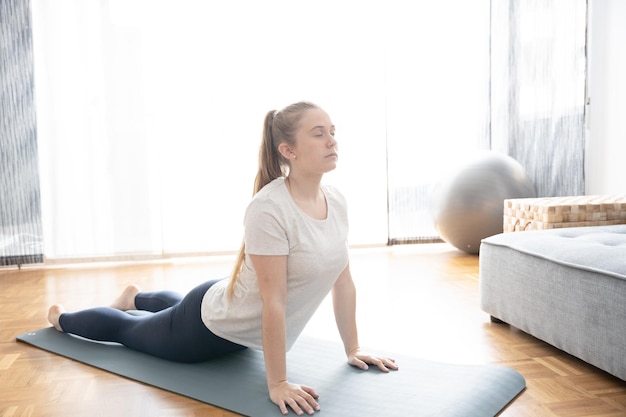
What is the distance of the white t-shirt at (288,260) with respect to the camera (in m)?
1.56

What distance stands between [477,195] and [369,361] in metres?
2.16

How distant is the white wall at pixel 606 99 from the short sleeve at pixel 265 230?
2828 millimetres

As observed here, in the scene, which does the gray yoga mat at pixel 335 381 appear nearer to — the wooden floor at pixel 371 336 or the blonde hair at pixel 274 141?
the wooden floor at pixel 371 336

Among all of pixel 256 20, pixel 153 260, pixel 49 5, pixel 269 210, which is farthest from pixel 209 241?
pixel 269 210

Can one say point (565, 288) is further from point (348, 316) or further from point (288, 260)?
point (288, 260)

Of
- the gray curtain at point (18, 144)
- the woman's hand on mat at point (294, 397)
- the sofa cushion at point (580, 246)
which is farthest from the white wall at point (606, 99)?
the gray curtain at point (18, 144)

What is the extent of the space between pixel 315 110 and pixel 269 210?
0.94ft

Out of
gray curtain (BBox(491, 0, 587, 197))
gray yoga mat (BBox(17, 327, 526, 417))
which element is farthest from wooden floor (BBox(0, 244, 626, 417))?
gray curtain (BBox(491, 0, 587, 197))

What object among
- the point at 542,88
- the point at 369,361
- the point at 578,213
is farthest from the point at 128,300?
the point at 542,88

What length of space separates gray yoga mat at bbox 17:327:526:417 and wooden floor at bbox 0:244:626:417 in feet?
0.16

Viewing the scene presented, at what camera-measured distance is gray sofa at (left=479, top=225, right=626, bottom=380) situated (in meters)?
1.69

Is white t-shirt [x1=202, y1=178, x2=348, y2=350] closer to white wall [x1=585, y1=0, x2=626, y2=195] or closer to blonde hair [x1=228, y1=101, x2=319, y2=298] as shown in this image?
blonde hair [x1=228, y1=101, x2=319, y2=298]

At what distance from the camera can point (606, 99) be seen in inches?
151

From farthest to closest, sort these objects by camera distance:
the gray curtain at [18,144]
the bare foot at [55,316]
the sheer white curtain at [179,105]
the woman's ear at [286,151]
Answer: the sheer white curtain at [179,105] < the gray curtain at [18,144] < the bare foot at [55,316] < the woman's ear at [286,151]
